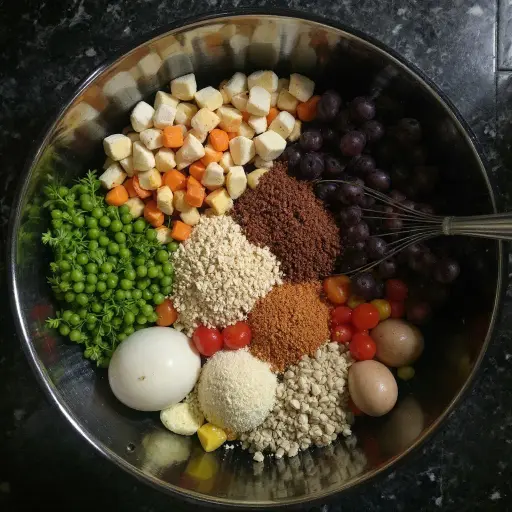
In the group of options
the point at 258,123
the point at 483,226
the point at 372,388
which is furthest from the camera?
the point at 258,123

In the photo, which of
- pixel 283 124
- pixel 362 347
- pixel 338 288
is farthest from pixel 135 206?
pixel 362 347

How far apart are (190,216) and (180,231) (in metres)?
0.04

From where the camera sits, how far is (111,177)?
1307 millimetres

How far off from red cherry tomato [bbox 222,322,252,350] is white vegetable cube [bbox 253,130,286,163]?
0.38 meters

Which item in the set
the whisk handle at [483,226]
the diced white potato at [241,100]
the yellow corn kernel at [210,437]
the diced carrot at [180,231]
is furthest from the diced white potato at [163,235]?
the whisk handle at [483,226]

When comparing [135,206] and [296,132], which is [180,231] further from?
[296,132]

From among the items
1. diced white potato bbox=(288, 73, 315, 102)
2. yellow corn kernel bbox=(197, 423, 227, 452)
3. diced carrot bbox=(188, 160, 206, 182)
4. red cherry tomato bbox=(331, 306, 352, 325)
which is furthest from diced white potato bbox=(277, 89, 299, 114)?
yellow corn kernel bbox=(197, 423, 227, 452)

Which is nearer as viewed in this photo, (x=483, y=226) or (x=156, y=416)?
(x=483, y=226)

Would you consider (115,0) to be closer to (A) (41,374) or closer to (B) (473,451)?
(A) (41,374)

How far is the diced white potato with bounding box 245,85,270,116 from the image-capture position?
50.1 inches

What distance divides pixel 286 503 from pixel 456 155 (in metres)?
0.76

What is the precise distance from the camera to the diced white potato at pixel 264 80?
1292 millimetres

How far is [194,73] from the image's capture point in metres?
1.31

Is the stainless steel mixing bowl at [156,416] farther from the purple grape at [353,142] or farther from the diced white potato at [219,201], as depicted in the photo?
the diced white potato at [219,201]
